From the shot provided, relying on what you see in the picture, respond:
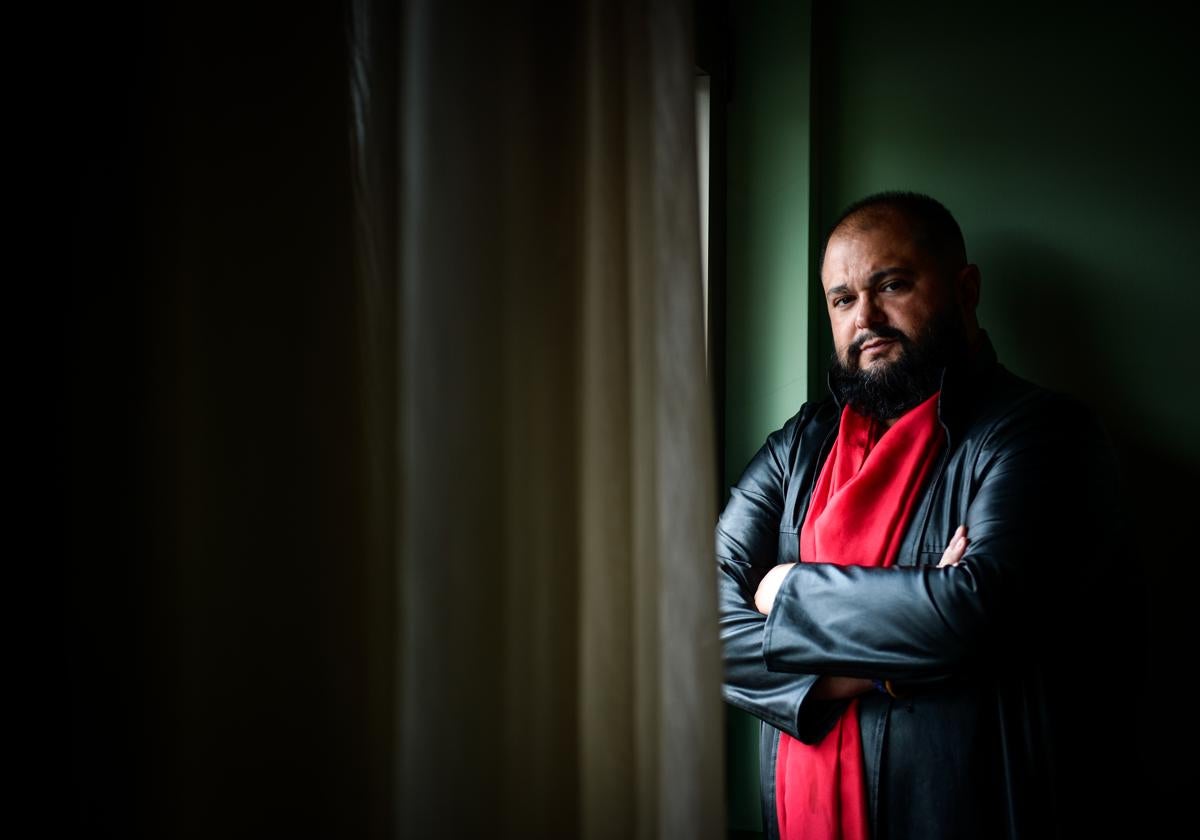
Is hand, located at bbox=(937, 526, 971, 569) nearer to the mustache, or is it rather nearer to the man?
the man

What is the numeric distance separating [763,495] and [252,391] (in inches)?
47.9

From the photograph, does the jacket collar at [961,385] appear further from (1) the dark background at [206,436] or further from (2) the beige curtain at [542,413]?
(1) the dark background at [206,436]

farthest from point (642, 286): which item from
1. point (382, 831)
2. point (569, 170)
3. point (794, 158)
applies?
point (794, 158)

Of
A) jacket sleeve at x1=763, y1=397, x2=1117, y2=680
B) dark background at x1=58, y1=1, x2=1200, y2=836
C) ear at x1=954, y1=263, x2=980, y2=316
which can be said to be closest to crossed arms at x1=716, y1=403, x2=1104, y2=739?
jacket sleeve at x1=763, y1=397, x2=1117, y2=680

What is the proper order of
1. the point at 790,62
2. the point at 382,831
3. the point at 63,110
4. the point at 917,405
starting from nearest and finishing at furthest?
the point at 63,110 < the point at 382,831 < the point at 917,405 < the point at 790,62

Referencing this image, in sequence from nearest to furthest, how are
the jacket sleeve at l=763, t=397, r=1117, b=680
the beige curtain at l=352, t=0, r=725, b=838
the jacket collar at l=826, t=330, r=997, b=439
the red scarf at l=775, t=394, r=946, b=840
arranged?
the beige curtain at l=352, t=0, r=725, b=838
the jacket sleeve at l=763, t=397, r=1117, b=680
the red scarf at l=775, t=394, r=946, b=840
the jacket collar at l=826, t=330, r=997, b=439

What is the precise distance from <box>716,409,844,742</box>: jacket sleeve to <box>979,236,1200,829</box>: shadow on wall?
53 cm

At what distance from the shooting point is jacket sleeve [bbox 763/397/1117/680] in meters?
1.09

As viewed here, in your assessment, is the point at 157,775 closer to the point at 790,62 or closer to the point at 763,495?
the point at 763,495

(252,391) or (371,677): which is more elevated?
(252,391)

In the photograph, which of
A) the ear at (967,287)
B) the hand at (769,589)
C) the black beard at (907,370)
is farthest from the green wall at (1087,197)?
the hand at (769,589)

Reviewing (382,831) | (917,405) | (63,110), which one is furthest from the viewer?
(917,405)

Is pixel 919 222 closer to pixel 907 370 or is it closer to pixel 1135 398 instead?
pixel 907 370

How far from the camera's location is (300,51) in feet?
1.38
